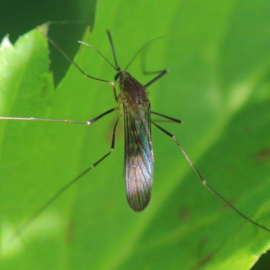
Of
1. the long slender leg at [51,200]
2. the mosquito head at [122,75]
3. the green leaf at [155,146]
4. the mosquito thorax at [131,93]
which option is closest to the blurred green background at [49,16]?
the mosquito thorax at [131,93]

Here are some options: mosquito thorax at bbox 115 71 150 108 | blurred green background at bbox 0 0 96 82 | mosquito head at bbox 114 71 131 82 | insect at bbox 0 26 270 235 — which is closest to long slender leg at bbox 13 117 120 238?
insect at bbox 0 26 270 235

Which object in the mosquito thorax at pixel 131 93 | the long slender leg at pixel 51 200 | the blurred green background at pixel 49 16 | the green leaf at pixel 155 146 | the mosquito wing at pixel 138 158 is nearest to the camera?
the green leaf at pixel 155 146

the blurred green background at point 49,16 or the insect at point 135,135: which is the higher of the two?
the blurred green background at point 49,16

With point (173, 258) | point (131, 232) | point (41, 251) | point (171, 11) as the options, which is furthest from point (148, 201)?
Result: point (171, 11)

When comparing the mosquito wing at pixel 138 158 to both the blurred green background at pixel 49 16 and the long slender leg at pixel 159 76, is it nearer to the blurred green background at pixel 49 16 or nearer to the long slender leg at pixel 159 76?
the long slender leg at pixel 159 76

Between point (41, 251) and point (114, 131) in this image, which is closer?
point (41, 251)

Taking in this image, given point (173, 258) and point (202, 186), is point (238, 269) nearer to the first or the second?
point (173, 258)
